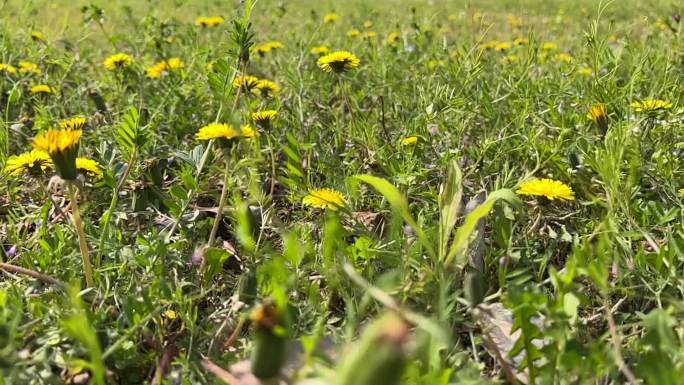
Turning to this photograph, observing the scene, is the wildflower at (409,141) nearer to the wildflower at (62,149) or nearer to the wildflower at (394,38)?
the wildflower at (62,149)

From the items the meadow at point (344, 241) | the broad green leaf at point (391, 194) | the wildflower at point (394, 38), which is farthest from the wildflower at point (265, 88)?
the wildflower at point (394, 38)

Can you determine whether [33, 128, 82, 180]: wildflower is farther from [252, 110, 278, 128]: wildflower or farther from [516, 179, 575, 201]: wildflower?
[516, 179, 575, 201]: wildflower

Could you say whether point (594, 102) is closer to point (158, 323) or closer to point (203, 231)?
point (203, 231)

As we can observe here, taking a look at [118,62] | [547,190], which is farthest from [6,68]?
[547,190]

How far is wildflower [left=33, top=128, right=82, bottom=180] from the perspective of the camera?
920 millimetres

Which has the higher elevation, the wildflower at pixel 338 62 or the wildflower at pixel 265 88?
the wildflower at pixel 338 62

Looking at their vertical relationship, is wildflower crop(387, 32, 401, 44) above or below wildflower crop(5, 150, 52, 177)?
below

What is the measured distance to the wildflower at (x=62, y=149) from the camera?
920mm

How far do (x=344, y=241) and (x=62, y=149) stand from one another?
18.9 inches

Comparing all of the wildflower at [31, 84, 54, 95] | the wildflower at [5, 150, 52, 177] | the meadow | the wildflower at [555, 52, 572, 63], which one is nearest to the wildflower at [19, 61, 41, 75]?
the meadow

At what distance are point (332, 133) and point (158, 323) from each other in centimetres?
101

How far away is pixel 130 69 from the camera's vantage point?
87.1 inches

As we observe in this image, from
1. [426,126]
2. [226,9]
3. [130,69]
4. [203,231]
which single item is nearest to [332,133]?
[426,126]

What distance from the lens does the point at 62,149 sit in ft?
3.06
